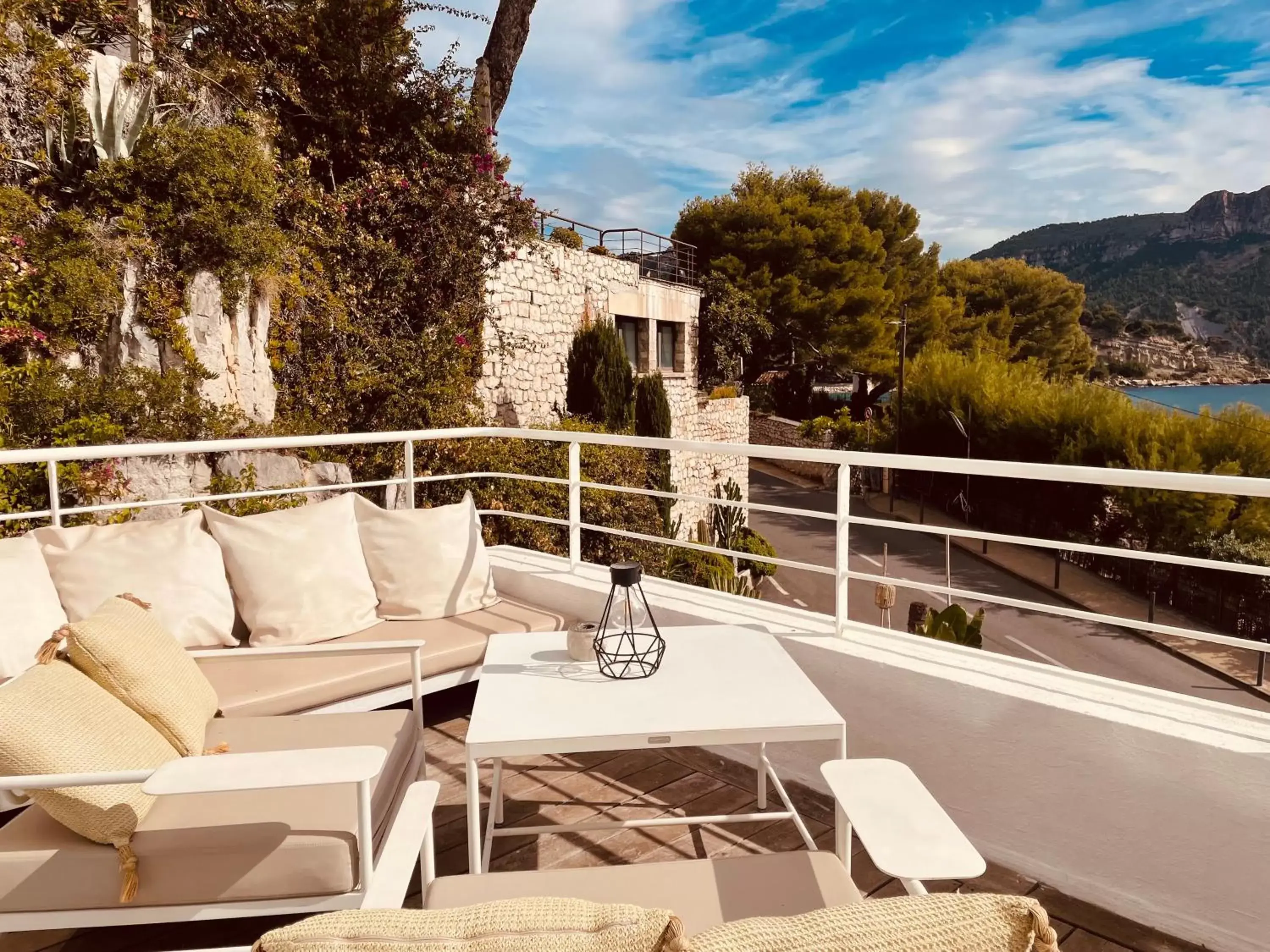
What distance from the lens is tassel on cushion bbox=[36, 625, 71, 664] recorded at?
1.61 metres

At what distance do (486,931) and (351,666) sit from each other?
2.07 meters

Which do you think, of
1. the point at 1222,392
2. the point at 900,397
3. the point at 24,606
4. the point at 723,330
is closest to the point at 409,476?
the point at 24,606

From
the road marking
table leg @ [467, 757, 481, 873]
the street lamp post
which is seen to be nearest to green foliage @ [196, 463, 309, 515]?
table leg @ [467, 757, 481, 873]

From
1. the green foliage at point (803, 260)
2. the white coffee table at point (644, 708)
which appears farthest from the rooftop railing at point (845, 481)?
the green foliage at point (803, 260)

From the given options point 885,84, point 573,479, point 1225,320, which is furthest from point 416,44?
point 1225,320

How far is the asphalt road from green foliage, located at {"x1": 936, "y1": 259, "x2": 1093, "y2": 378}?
1968cm

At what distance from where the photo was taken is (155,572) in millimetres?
2441

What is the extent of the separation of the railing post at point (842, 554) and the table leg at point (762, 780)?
1.57ft

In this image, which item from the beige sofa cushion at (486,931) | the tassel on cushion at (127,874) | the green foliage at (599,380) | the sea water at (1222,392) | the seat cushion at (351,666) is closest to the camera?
the beige sofa cushion at (486,931)

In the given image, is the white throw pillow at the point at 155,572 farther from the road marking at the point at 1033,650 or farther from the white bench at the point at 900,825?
the road marking at the point at 1033,650

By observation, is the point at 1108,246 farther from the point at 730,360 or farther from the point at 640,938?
the point at 640,938

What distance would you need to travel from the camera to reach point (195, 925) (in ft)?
6.29

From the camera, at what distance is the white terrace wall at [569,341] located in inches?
438

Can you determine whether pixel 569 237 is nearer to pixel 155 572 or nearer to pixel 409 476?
pixel 409 476
